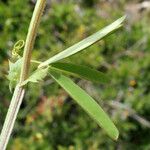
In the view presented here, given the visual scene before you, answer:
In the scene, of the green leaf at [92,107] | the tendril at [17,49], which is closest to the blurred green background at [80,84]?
the tendril at [17,49]

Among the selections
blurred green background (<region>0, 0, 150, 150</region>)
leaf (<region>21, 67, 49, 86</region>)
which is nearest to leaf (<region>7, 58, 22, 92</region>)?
leaf (<region>21, 67, 49, 86</region>)

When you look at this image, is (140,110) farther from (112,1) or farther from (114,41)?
(112,1)

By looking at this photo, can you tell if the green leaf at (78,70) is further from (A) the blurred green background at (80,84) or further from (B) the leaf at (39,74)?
(A) the blurred green background at (80,84)

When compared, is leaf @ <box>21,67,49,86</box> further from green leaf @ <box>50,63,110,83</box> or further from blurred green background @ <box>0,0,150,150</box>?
blurred green background @ <box>0,0,150,150</box>

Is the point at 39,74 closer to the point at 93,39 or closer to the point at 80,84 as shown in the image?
the point at 93,39

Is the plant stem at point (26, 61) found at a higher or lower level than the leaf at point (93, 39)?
higher
